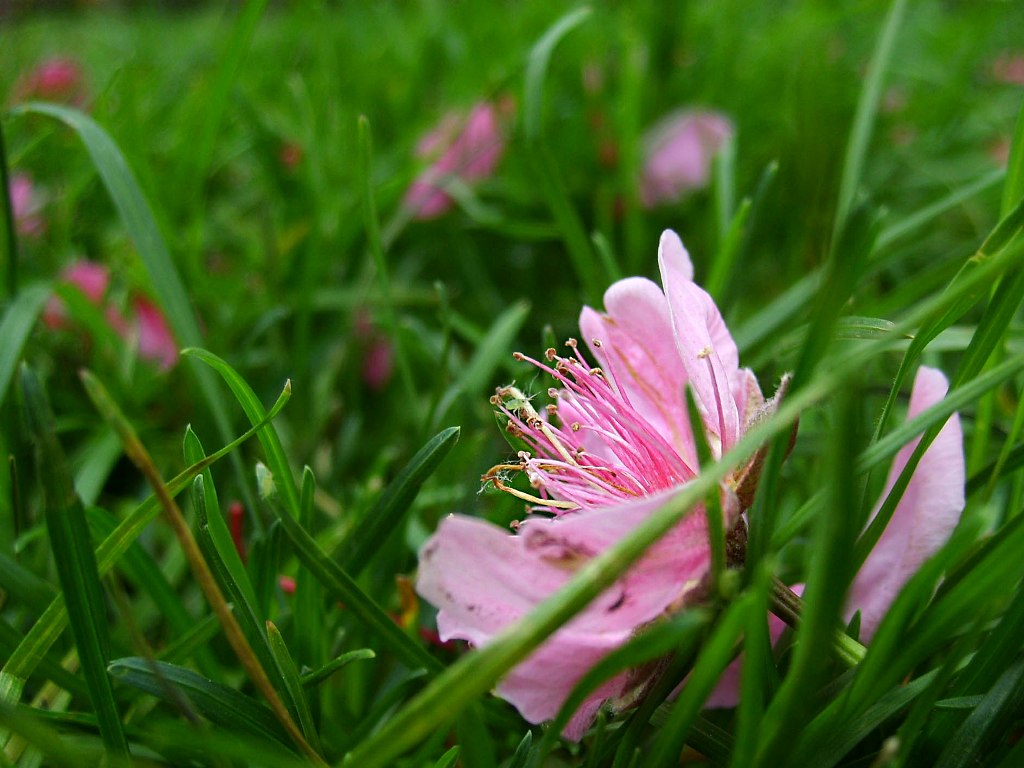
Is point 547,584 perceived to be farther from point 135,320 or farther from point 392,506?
point 135,320

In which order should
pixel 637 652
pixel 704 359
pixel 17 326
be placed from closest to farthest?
pixel 637 652 < pixel 704 359 < pixel 17 326

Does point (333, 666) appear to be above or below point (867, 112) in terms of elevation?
below

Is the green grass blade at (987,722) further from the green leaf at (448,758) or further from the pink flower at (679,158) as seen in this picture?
the pink flower at (679,158)

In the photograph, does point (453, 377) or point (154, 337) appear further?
point (154, 337)

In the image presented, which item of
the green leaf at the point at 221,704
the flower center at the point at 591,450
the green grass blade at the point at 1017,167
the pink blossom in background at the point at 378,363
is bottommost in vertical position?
the pink blossom in background at the point at 378,363

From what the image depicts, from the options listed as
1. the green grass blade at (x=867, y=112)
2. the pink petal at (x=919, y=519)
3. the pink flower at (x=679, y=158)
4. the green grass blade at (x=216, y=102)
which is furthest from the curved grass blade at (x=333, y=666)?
the pink flower at (x=679, y=158)

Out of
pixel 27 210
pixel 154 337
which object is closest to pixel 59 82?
pixel 27 210

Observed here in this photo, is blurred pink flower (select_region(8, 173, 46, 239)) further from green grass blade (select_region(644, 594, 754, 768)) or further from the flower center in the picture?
green grass blade (select_region(644, 594, 754, 768))
